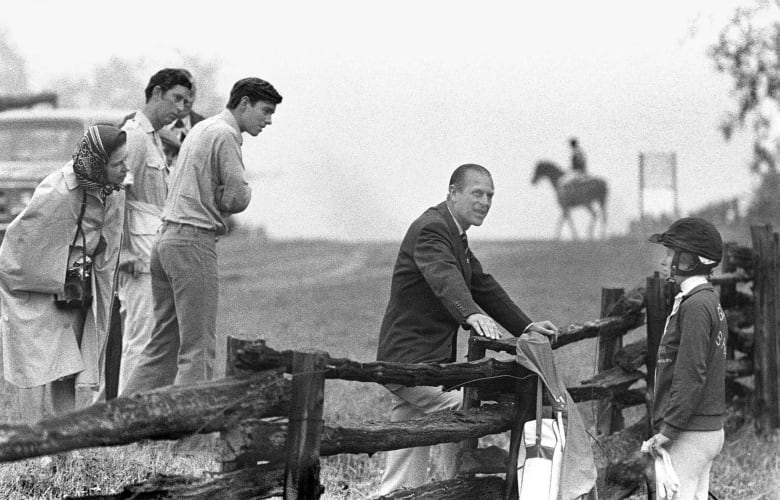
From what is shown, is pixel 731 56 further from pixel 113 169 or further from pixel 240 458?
pixel 240 458

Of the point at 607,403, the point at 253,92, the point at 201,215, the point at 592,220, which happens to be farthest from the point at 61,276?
the point at 592,220

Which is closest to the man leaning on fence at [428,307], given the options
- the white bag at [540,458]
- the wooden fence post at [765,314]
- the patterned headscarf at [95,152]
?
the white bag at [540,458]

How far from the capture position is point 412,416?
5.50 meters

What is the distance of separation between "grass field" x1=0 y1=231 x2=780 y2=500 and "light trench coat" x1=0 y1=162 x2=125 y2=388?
503mm

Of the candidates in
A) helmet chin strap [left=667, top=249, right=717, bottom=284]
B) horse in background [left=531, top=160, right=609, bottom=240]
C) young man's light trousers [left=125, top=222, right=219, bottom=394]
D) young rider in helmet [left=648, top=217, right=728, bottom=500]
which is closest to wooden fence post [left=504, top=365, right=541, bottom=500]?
young rider in helmet [left=648, top=217, right=728, bottom=500]

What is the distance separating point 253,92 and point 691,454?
296 centimetres

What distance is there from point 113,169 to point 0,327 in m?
1.04

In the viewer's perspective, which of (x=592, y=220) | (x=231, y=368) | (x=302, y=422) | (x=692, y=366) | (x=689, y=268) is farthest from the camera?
(x=592, y=220)

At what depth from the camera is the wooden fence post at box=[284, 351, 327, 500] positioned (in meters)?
4.09

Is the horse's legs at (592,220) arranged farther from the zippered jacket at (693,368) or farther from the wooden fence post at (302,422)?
the wooden fence post at (302,422)

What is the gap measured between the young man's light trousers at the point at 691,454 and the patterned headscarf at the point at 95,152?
3.07 metres

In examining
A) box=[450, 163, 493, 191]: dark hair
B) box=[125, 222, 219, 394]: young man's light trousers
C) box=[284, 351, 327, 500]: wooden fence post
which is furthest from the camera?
box=[125, 222, 219, 394]: young man's light trousers

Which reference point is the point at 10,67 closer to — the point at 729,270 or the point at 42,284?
the point at 729,270

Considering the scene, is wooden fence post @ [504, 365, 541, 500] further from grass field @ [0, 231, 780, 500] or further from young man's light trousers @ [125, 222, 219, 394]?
young man's light trousers @ [125, 222, 219, 394]
